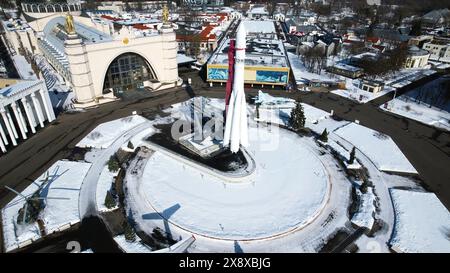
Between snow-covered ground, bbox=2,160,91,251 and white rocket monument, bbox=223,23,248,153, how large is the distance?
19994 millimetres

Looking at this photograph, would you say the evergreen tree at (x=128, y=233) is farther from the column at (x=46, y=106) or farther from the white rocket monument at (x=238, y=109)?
the column at (x=46, y=106)

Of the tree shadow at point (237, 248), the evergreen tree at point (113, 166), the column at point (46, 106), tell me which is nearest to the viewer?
the tree shadow at point (237, 248)

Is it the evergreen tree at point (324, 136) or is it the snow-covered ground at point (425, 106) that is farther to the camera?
the snow-covered ground at point (425, 106)

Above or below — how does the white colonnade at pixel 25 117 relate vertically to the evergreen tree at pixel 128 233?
above

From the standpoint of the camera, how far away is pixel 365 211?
109 ft

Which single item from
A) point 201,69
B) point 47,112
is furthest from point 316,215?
point 201,69

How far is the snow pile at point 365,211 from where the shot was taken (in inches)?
1251

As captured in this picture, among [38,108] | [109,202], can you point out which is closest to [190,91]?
[38,108]

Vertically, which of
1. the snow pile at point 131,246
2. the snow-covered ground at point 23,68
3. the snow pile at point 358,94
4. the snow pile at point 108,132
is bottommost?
the snow pile at point 131,246

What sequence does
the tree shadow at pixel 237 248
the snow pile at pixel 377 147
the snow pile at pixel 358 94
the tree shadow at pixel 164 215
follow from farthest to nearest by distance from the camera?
the snow pile at pixel 358 94
the snow pile at pixel 377 147
the tree shadow at pixel 164 215
the tree shadow at pixel 237 248

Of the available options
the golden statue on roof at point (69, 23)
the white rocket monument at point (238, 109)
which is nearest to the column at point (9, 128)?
the golden statue on roof at point (69, 23)

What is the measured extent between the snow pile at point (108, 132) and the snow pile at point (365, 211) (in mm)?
35748

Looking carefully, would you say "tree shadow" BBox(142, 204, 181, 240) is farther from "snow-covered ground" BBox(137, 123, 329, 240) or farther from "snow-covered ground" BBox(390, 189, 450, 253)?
"snow-covered ground" BBox(390, 189, 450, 253)

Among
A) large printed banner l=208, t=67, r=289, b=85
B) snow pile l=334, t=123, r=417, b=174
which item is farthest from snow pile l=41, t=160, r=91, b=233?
snow pile l=334, t=123, r=417, b=174
